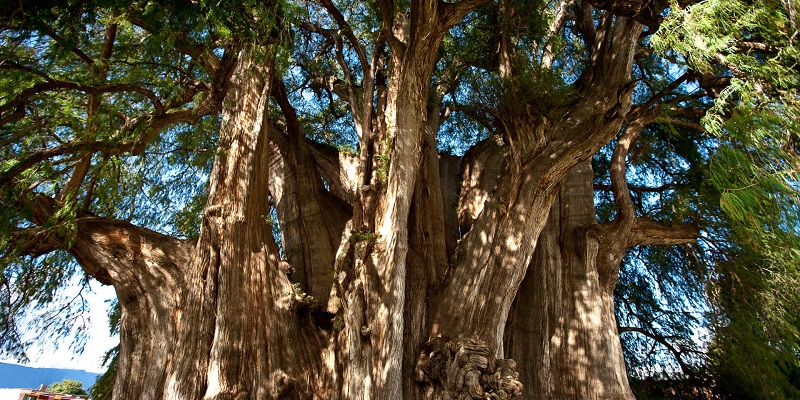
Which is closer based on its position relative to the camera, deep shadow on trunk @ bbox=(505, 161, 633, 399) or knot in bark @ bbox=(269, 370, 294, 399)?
knot in bark @ bbox=(269, 370, 294, 399)

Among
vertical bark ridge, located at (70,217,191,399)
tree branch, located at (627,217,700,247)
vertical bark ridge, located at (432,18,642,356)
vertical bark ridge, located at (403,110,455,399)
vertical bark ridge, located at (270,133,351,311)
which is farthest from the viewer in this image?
tree branch, located at (627,217,700,247)

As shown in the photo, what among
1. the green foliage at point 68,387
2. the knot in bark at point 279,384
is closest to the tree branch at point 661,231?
the knot in bark at point 279,384

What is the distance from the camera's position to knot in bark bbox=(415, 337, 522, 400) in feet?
12.4

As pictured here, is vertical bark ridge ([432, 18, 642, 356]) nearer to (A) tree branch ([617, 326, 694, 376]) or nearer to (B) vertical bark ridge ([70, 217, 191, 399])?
(B) vertical bark ridge ([70, 217, 191, 399])

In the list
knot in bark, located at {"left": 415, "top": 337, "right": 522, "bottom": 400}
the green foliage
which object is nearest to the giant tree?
knot in bark, located at {"left": 415, "top": 337, "right": 522, "bottom": 400}

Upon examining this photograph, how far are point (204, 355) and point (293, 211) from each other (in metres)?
2.38

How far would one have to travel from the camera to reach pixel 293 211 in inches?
236

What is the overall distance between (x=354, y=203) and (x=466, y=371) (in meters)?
1.73

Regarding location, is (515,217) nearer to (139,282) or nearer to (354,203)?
(354,203)

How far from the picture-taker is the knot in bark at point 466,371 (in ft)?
12.4

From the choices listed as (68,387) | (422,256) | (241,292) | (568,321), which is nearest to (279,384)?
(241,292)

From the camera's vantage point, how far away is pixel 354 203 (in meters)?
4.62

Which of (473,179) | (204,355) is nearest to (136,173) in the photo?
(204,355)

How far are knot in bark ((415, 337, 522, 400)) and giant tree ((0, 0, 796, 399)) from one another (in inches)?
0.6
